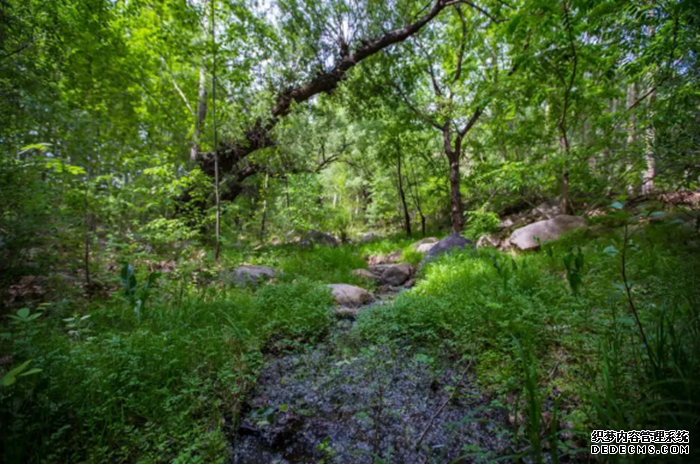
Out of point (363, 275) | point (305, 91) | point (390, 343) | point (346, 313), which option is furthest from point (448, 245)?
point (305, 91)

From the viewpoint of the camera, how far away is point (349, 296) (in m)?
4.34

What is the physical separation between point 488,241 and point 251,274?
6.41 meters

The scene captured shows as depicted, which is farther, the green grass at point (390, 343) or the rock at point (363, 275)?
the rock at point (363, 275)

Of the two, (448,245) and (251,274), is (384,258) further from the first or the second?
(251,274)

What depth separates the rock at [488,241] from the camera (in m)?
7.15

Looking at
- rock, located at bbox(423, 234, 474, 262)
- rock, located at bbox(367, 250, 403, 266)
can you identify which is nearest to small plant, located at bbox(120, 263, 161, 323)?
rock, located at bbox(423, 234, 474, 262)

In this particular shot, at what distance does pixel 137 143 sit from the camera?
538cm

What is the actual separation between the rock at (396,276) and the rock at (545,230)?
8.53ft

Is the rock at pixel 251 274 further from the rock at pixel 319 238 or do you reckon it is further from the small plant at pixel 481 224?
the small plant at pixel 481 224

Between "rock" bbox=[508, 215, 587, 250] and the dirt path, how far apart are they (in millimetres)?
4687

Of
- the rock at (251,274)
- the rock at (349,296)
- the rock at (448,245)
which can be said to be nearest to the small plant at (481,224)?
the rock at (448,245)

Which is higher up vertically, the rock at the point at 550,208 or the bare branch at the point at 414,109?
the bare branch at the point at 414,109

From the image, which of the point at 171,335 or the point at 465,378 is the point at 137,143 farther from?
the point at 465,378

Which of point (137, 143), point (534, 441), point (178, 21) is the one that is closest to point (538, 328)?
point (534, 441)
